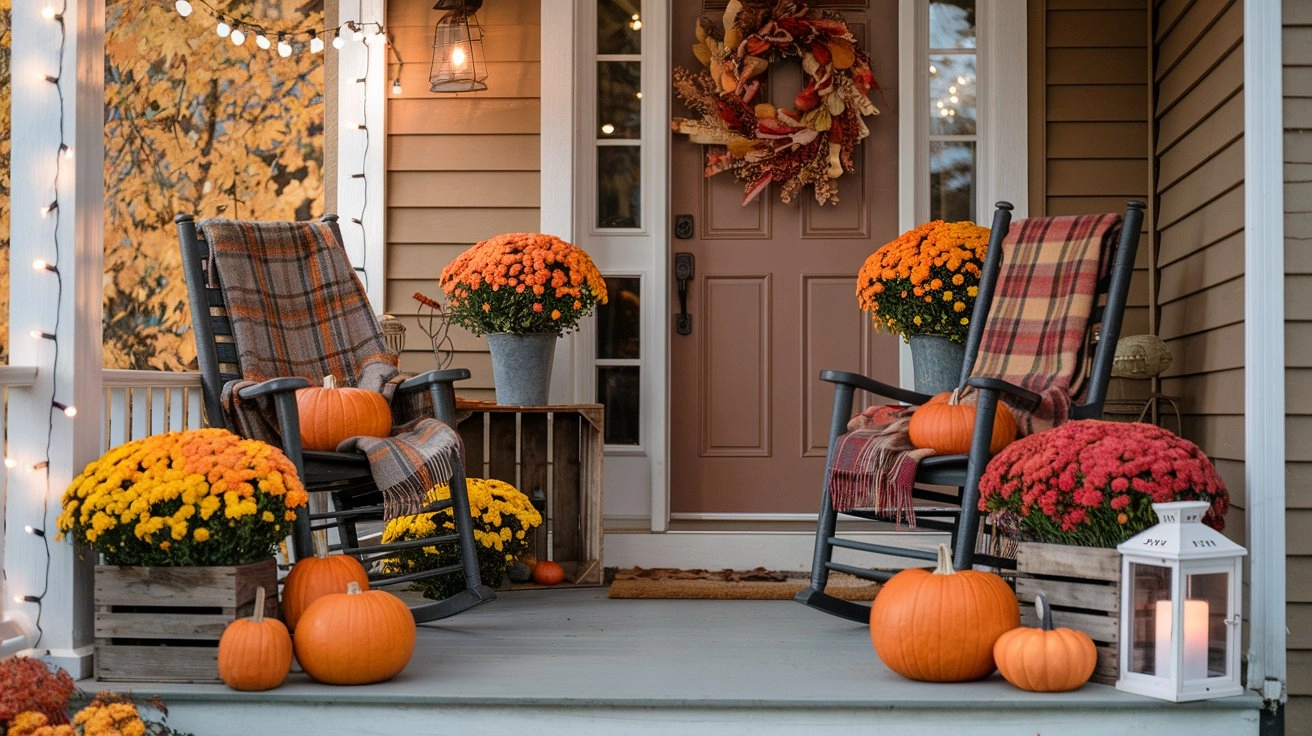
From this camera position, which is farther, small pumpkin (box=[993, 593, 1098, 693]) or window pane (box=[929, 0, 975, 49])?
window pane (box=[929, 0, 975, 49])

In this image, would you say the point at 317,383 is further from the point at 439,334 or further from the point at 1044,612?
the point at 1044,612

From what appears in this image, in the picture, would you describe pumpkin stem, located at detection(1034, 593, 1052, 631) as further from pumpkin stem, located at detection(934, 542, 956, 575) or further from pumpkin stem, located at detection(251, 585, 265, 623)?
pumpkin stem, located at detection(251, 585, 265, 623)

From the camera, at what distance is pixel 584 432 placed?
146 inches

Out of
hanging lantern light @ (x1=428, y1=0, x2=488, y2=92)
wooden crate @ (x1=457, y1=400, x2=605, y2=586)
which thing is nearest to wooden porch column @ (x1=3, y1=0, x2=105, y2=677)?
wooden crate @ (x1=457, y1=400, x2=605, y2=586)

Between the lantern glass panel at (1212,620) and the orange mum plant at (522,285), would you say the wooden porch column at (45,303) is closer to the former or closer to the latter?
the orange mum plant at (522,285)

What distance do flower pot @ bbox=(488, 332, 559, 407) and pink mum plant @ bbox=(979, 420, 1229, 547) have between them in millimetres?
1609

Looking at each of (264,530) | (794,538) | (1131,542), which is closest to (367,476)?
(264,530)

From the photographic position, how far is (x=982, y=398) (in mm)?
2668

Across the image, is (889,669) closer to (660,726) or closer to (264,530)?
(660,726)

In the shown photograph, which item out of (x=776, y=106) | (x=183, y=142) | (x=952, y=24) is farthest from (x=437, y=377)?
(x=183, y=142)

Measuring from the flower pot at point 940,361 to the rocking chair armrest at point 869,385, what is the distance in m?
0.13

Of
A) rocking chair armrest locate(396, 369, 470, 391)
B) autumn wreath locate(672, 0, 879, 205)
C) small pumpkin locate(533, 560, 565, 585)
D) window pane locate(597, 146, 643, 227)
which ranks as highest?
autumn wreath locate(672, 0, 879, 205)

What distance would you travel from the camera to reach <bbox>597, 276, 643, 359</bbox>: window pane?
158 inches

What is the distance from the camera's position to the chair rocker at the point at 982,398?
2662 mm
